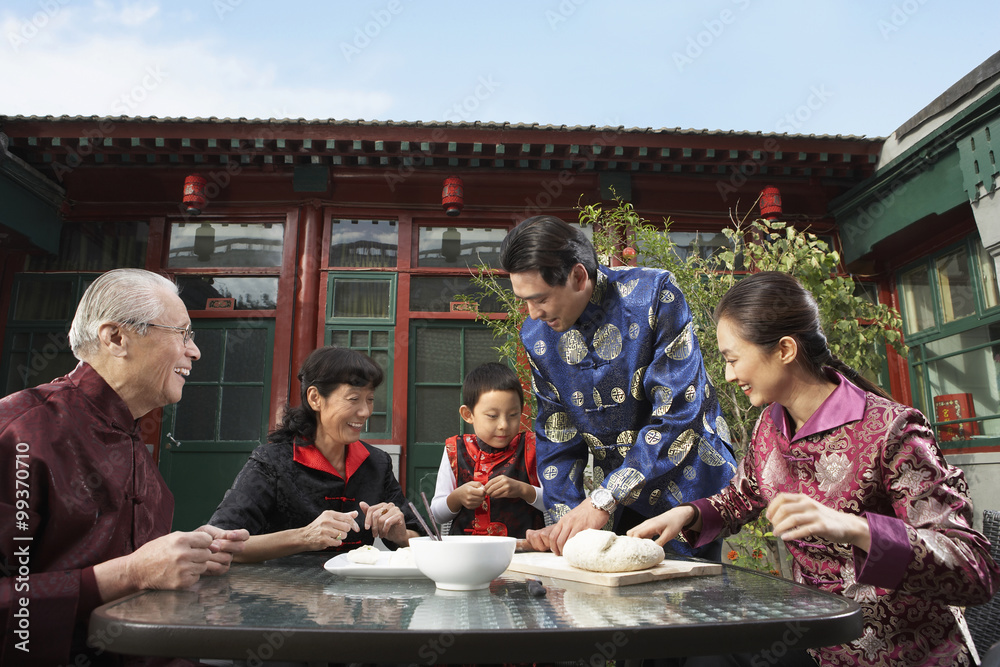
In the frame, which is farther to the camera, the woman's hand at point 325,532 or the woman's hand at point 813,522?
the woman's hand at point 325,532

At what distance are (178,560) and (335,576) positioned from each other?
0.34m

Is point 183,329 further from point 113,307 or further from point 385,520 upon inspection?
point 385,520

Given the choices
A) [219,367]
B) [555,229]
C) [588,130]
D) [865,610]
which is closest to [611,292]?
[555,229]

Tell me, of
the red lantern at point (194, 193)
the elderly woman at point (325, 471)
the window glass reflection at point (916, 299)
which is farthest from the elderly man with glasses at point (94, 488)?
the window glass reflection at point (916, 299)

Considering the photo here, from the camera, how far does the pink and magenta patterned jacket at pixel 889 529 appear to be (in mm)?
1122

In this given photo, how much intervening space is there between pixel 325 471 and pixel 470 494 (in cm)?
63

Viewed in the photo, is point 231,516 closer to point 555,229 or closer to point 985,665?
point 555,229

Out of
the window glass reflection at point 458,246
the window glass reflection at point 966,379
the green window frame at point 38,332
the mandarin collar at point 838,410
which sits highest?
the window glass reflection at point 458,246

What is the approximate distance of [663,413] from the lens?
6.38 feet

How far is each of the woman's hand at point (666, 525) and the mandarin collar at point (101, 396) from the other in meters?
1.13

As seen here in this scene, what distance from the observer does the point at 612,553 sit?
125 cm

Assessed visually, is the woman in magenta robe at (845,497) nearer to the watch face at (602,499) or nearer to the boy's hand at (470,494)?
the watch face at (602,499)

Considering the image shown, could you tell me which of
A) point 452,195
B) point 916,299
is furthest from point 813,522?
point 916,299

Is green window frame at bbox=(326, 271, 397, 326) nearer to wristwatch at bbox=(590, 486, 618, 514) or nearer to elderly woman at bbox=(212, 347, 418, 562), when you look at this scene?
elderly woman at bbox=(212, 347, 418, 562)
